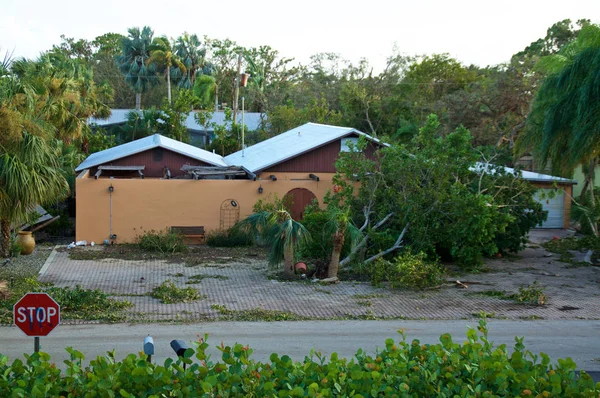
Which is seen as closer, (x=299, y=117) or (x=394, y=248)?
(x=394, y=248)

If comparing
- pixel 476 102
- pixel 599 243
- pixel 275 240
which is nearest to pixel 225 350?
pixel 275 240

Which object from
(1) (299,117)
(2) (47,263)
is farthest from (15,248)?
(1) (299,117)

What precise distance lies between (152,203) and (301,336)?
13.5 meters

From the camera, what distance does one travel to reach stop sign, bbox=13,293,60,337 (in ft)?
24.7

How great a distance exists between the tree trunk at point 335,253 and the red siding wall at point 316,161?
9.61 m

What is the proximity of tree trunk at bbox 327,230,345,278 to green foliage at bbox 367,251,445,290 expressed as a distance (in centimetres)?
109

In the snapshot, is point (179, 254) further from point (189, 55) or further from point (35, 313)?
point (189, 55)

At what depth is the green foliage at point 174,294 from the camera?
15.0 metres

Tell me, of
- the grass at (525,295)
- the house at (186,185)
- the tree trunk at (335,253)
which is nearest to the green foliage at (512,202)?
the grass at (525,295)

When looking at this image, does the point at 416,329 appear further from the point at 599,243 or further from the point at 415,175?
the point at 599,243

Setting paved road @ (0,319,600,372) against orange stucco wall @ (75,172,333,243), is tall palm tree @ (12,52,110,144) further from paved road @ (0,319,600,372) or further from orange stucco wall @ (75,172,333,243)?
paved road @ (0,319,600,372)

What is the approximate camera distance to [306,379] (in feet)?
17.5

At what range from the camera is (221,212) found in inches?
980

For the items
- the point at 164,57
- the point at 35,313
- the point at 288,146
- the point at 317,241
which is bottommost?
the point at 317,241
